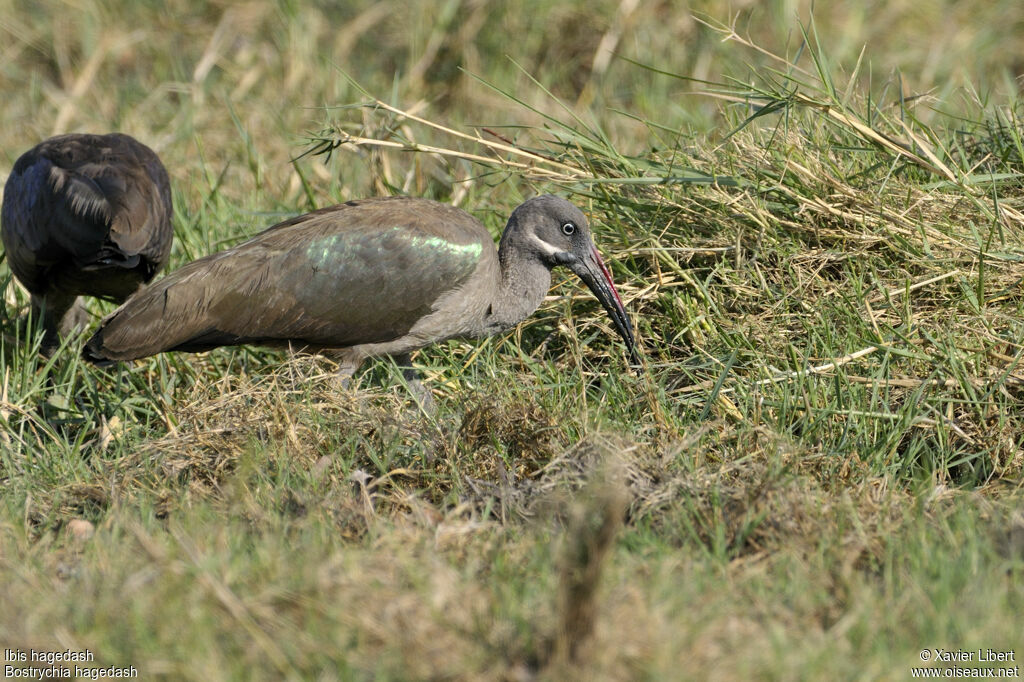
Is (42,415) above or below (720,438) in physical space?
below

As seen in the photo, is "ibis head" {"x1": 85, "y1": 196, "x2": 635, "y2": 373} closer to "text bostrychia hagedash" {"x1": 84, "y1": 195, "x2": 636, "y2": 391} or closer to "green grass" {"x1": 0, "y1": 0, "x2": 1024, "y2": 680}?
"text bostrychia hagedash" {"x1": 84, "y1": 195, "x2": 636, "y2": 391}

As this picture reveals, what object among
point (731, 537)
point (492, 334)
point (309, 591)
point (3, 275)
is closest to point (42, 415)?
point (3, 275)

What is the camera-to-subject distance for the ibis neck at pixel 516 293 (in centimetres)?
467

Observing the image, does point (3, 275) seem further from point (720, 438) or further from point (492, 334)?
point (720, 438)

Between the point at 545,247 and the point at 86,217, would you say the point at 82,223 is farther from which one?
the point at 545,247

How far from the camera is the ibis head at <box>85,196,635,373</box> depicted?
173 inches

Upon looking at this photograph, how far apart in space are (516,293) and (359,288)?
618mm

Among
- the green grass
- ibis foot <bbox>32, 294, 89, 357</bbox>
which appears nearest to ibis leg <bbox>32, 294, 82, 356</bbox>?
ibis foot <bbox>32, 294, 89, 357</bbox>

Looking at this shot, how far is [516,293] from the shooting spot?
468 cm

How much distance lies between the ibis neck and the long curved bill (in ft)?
0.46

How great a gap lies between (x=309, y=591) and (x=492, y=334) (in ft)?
6.96

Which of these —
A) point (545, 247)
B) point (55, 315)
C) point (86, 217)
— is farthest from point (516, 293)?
point (55, 315)

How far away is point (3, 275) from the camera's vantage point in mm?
5629

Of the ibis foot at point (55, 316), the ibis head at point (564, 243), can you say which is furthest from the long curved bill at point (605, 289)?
the ibis foot at point (55, 316)
